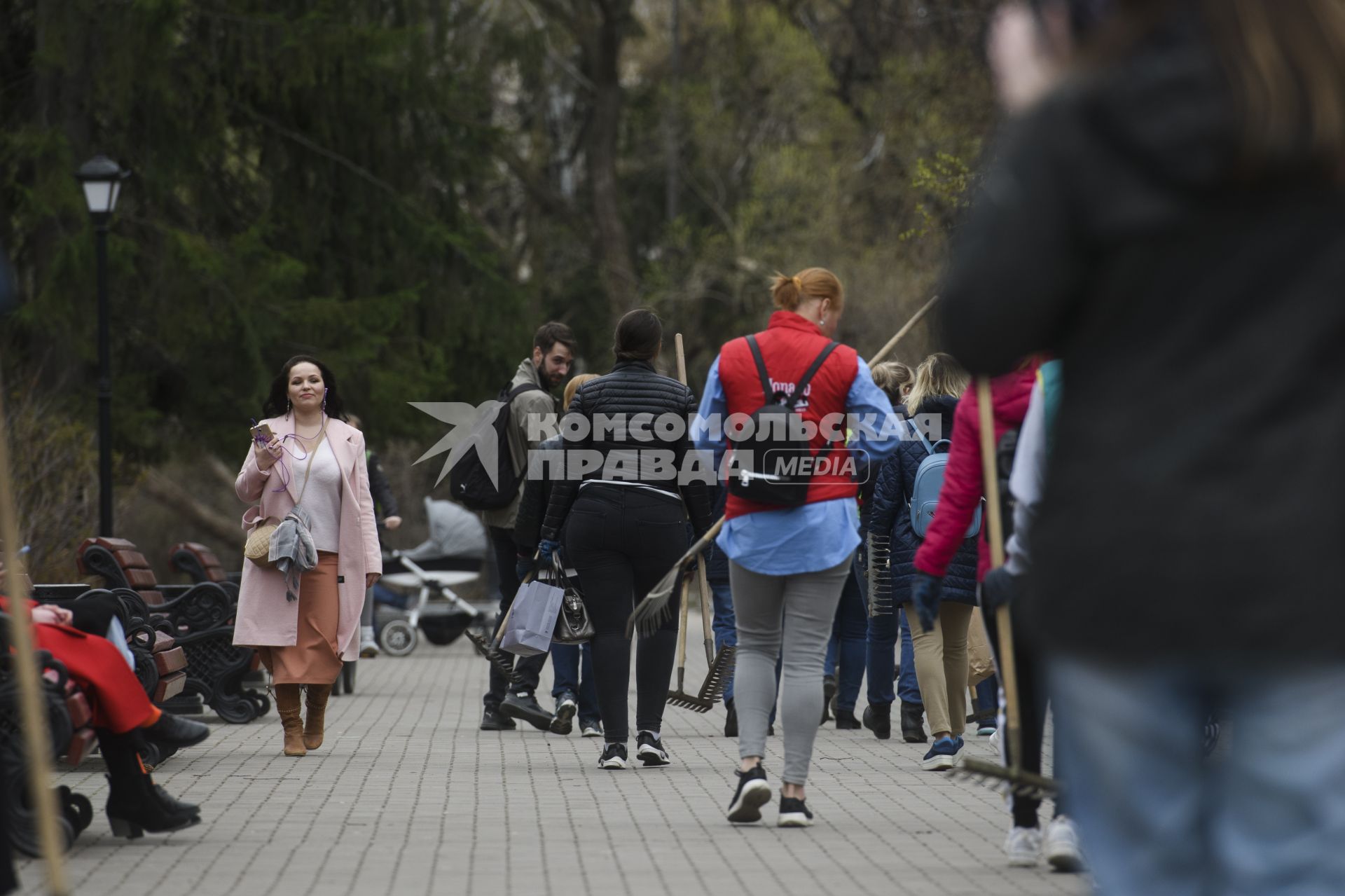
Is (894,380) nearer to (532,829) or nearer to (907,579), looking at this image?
(907,579)

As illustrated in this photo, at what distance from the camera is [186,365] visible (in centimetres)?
2217

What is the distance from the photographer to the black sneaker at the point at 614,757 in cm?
855

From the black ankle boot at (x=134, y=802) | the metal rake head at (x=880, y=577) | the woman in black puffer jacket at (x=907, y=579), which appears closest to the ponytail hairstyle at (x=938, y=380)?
the woman in black puffer jacket at (x=907, y=579)

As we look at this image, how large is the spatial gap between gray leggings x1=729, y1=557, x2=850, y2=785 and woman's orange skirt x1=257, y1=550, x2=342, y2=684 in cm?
319

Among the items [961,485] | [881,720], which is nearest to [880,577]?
[881,720]

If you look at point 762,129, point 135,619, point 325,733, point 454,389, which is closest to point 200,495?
point 454,389

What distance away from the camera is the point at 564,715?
10125mm

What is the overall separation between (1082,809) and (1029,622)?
0.91 feet

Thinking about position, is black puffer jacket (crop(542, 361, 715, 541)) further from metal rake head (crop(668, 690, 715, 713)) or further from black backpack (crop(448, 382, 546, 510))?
black backpack (crop(448, 382, 546, 510))

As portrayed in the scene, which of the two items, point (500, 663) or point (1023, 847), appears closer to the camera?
point (1023, 847)

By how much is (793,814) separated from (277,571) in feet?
12.0

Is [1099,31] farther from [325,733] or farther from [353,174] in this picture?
[353,174]

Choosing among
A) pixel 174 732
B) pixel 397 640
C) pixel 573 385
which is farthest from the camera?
pixel 397 640

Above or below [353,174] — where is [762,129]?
above
